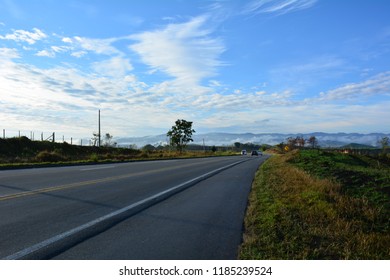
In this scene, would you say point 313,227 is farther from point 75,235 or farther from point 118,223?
point 75,235

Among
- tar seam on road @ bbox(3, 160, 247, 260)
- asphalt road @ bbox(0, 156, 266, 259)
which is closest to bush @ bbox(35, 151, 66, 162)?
asphalt road @ bbox(0, 156, 266, 259)

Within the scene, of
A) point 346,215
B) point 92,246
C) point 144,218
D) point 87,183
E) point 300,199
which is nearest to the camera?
point 92,246

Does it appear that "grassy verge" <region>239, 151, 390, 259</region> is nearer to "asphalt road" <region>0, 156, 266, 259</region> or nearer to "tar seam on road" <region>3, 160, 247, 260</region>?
"asphalt road" <region>0, 156, 266, 259</region>

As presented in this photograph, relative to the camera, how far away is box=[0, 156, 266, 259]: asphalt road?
5.46 meters

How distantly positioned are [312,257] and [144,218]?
12.5 feet

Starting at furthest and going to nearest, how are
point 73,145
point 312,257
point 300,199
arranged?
point 73,145
point 300,199
point 312,257

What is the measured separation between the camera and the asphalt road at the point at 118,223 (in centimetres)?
546

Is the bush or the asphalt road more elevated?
the bush

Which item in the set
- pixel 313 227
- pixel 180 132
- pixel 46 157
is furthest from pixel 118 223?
pixel 180 132
